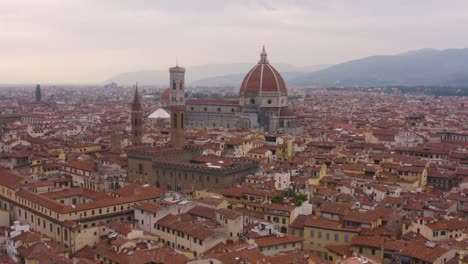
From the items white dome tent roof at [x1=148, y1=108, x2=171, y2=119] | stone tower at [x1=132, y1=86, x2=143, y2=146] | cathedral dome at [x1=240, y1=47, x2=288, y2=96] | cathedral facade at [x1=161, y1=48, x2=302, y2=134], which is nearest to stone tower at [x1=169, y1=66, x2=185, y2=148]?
stone tower at [x1=132, y1=86, x2=143, y2=146]

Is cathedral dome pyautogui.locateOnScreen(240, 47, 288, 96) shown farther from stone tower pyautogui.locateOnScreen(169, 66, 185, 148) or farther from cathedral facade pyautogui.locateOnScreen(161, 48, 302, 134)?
stone tower pyautogui.locateOnScreen(169, 66, 185, 148)

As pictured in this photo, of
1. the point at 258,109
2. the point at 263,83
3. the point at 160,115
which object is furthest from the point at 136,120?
the point at 160,115

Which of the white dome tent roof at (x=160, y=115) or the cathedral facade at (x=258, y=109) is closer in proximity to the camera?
the cathedral facade at (x=258, y=109)

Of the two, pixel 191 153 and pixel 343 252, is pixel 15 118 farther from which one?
pixel 343 252

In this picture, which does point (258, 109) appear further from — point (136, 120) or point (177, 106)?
point (136, 120)

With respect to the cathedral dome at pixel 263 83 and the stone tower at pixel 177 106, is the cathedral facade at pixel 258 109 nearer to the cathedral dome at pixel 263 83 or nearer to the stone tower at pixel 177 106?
the cathedral dome at pixel 263 83

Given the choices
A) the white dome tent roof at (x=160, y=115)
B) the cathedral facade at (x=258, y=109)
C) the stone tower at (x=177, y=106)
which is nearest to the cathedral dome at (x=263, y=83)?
the cathedral facade at (x=258, y=109)
